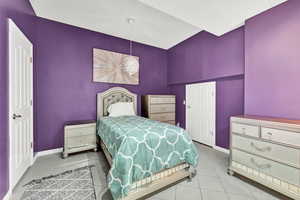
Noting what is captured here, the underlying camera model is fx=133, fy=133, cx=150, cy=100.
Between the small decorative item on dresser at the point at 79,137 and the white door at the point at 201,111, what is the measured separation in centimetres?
257

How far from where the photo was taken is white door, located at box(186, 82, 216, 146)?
10.6ft

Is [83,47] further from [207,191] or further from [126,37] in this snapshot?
[207,191]

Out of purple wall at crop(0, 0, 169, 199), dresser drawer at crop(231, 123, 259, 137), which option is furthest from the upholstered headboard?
dresser drawer at crop(231, 123, 259, 137)

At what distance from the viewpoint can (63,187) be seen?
5.86 feet

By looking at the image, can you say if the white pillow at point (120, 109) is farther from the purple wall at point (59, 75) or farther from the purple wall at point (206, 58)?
the purple wall at point (206, 58)

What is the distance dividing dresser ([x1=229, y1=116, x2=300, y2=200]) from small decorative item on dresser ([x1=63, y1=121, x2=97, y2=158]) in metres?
2.67

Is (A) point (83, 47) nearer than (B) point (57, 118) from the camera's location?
No

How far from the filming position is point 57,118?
2.94 m

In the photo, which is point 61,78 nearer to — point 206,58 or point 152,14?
point 152,14

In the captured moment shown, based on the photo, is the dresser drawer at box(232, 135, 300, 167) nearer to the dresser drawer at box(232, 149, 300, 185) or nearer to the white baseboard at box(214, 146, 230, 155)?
the dresser drawer at box(232, 149, 300, 185)

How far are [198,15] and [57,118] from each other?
347 cm

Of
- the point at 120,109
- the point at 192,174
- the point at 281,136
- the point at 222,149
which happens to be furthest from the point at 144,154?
the point at 222,149

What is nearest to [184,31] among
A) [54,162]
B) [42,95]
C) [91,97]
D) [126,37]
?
[126,37]

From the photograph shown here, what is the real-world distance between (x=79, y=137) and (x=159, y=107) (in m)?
2.14
